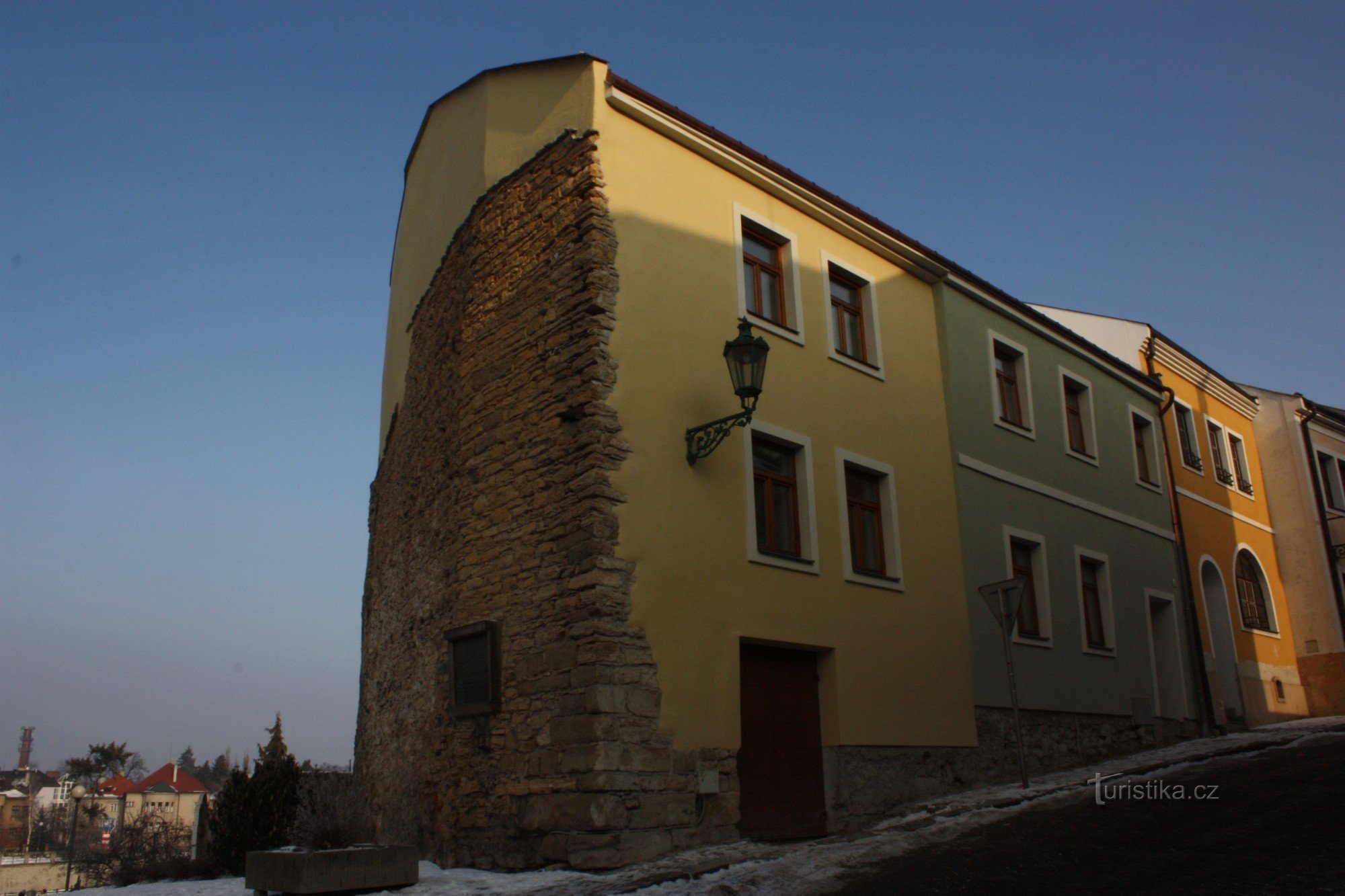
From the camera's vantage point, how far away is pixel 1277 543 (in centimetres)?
2309

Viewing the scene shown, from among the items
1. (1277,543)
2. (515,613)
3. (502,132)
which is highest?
(502,132)

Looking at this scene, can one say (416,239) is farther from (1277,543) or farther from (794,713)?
(1277,543)

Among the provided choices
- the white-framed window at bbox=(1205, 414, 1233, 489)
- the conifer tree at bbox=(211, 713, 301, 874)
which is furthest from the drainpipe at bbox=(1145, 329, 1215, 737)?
the conifer tree at bbox=(211, 713, 301, 874)

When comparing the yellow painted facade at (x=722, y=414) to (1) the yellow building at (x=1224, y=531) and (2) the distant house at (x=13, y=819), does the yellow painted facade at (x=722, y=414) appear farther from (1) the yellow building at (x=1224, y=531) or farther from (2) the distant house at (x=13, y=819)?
(2) the distant house at (x=13, y=819)

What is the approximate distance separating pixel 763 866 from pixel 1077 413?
1194 cm

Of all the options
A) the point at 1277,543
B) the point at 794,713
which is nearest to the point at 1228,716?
the point at 1277,543

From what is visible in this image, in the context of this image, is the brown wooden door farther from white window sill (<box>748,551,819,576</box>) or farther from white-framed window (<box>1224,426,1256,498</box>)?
white-framed window (<box>1224,426,1256,498</box>)

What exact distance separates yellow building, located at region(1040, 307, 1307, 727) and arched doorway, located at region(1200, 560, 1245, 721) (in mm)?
17

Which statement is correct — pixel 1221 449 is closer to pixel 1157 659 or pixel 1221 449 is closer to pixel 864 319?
pixel 1157 659

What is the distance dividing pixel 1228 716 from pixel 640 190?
1502 centimetres

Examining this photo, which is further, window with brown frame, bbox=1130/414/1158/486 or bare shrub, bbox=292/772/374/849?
window with brown frame, bbox=1130/414/1158/486

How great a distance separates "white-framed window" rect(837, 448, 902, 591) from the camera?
12.0m

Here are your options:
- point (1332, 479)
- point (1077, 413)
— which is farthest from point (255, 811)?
point (1332, 479)

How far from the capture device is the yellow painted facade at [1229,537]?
19.8 m
